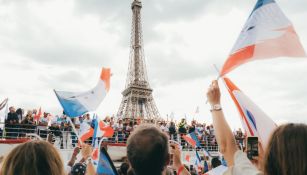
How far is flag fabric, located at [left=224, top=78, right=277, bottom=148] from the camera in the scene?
3.70 m

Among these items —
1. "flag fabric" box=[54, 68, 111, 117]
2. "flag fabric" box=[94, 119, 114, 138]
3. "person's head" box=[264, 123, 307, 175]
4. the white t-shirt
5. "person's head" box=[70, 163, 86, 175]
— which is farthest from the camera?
"flag fabric" box=[94, 119, 114, 138]

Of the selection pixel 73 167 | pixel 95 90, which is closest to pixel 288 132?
pixel 73 167

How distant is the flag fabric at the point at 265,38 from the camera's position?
3.90 metres

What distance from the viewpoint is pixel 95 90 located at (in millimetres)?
7598

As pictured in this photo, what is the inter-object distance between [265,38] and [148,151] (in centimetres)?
259

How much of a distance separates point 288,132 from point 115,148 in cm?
1534

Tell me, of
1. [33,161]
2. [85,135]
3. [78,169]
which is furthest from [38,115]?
[33,161]

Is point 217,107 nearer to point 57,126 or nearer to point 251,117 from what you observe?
point 251,117

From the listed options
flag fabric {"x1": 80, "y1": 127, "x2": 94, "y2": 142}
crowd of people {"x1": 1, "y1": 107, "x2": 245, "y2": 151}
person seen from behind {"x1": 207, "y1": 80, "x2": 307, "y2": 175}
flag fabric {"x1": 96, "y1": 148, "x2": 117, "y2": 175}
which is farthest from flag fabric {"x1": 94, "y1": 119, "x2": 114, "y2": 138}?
person seen from behind {"x1": 207, "y1": 80, "x2": 307, "y2": 175}

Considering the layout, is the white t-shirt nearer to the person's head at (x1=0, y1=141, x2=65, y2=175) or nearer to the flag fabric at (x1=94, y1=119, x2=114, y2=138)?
the person's head at (x1=0, y1=141, x2=65, y2=175)

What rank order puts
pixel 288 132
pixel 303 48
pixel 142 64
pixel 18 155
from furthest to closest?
pixel 142 64
pixel 303 48
pixel 18 155
pixel 288 132

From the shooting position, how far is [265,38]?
158 inches

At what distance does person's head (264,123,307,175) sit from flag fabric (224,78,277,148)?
1.75 m

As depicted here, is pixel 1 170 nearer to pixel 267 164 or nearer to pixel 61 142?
pixel 267 164
